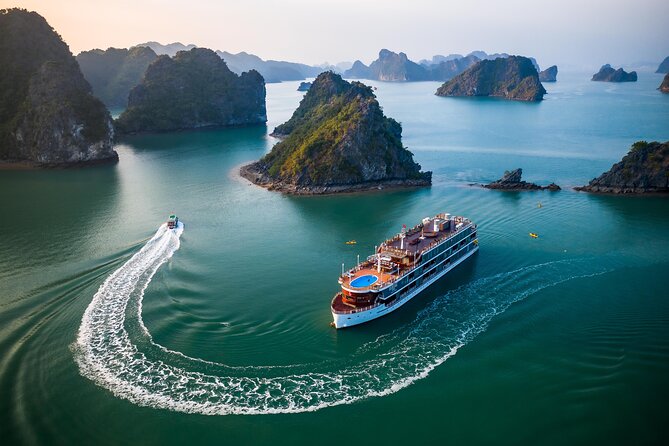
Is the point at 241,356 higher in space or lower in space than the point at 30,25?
lower

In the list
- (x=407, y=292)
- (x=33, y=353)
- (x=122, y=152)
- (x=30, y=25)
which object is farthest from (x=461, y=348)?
(x=30, y=25)

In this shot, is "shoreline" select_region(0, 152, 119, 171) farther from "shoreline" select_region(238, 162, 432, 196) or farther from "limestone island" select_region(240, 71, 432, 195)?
"shoreline" select_region(238, 162, 432, 196)

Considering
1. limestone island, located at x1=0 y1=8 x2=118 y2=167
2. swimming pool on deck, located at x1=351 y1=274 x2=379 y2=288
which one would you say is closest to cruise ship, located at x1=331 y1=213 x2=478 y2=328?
swimming pool on deck, located at x1=351 y1=274 x2=379 y2=288

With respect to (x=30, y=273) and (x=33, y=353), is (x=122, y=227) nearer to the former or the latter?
(x=30, y=273)

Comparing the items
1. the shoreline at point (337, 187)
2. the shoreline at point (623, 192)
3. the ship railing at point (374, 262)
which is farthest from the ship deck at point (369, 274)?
the shoreline at point (623, 192)

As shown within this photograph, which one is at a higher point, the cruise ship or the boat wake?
the cruise ship

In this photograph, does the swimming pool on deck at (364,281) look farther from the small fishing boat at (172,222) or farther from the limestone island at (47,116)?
the limestone island at (47,116)

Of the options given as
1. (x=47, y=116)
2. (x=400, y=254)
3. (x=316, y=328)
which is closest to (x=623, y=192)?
(x=400, y=254)
